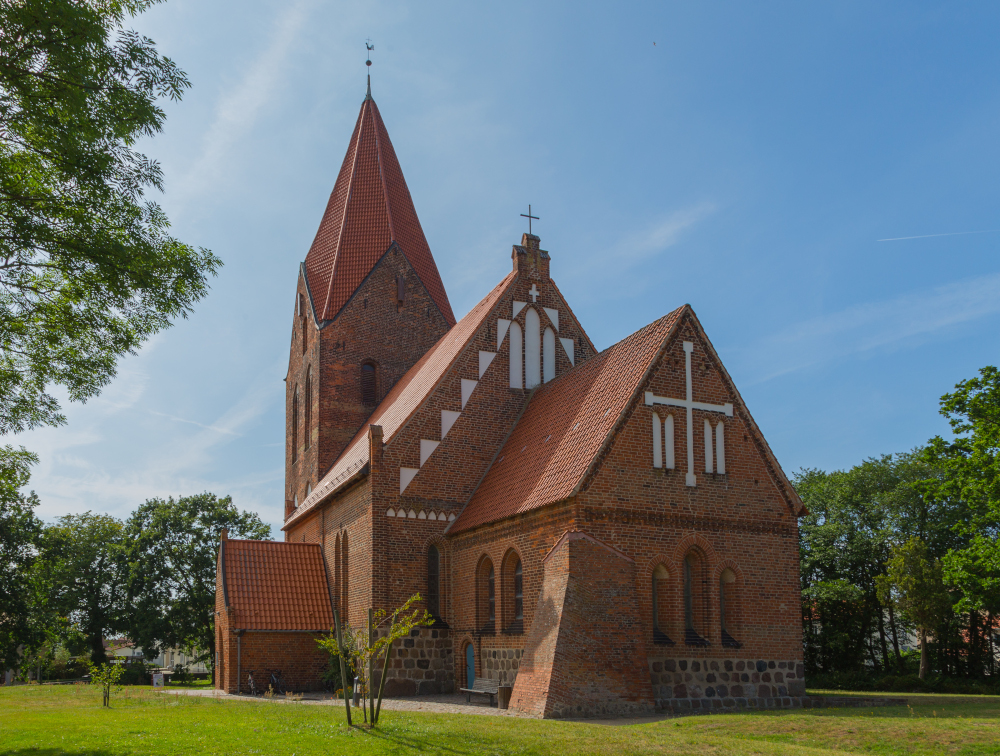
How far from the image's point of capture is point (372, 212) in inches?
1261

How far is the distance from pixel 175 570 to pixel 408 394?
74.8 ft

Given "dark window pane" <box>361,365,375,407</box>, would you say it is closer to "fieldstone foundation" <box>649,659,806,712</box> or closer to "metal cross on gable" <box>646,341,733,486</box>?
"metal cross on gable" <box>646,341,733,486</box>

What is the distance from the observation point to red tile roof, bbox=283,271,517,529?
2198 centimetres

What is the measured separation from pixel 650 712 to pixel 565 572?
102 inches

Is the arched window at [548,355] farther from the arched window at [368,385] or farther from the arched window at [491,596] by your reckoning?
the arched window at [368,385]

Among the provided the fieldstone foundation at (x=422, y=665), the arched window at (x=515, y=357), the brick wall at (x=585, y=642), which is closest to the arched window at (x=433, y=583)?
the fieldstone foundation at (x=422, y=665)

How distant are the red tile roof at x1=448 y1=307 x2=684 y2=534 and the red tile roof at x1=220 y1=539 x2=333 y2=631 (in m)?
5.24

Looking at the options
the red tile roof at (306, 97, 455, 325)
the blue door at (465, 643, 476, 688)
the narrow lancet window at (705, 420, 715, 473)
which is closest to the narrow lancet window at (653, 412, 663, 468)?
the narrow lancet window at (705, 420, 715, 473)

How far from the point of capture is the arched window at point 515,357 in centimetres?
2253

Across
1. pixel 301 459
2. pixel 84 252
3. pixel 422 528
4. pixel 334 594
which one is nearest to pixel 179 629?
pixel 301 459

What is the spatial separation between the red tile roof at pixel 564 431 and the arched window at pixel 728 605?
384cm

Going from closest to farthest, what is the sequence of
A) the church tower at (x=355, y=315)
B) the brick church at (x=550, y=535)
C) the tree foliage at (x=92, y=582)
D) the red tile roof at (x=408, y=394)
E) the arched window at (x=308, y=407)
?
the brick church at (x=550, y=535)
the red tile roof at (x=408, y=394)
the church tower at (x=355, y=315)
the arched window at (x=308, y=407)
the tree foliage at (x=92, y=582)

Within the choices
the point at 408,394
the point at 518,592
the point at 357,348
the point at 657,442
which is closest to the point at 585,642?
the point at 518,592

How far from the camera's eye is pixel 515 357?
2267cm
